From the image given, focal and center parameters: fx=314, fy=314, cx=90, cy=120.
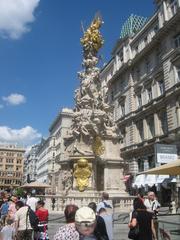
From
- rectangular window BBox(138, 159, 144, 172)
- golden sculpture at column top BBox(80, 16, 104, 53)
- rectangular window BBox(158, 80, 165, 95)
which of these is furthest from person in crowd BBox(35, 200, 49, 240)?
rectangular window BBox(138, 159, 144, 172)

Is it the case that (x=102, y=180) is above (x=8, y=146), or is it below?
below

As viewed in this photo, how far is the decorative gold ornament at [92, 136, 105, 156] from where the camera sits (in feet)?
75.5

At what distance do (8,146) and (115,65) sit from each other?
3745 inches

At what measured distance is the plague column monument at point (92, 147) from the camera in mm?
21500

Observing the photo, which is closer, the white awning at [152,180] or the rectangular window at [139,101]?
the white awning at [152,180]

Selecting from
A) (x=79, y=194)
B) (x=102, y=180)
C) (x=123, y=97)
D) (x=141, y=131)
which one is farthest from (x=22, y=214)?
(x=123, y=97)

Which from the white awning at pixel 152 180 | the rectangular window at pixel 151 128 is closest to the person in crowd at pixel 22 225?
the white awning at pixel 152 180

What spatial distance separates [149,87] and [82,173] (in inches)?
932

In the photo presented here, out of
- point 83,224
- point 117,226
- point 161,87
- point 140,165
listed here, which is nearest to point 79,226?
point 83,224

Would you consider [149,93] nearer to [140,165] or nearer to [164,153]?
[140,165]

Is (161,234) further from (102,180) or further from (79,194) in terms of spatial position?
(102,180)

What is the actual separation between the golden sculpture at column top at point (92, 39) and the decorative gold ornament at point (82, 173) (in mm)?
12003

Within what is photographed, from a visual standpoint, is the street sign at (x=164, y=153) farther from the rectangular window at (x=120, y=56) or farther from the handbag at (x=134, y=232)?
the rectangular window at (x=120, y=56)

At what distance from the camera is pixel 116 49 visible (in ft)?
174
